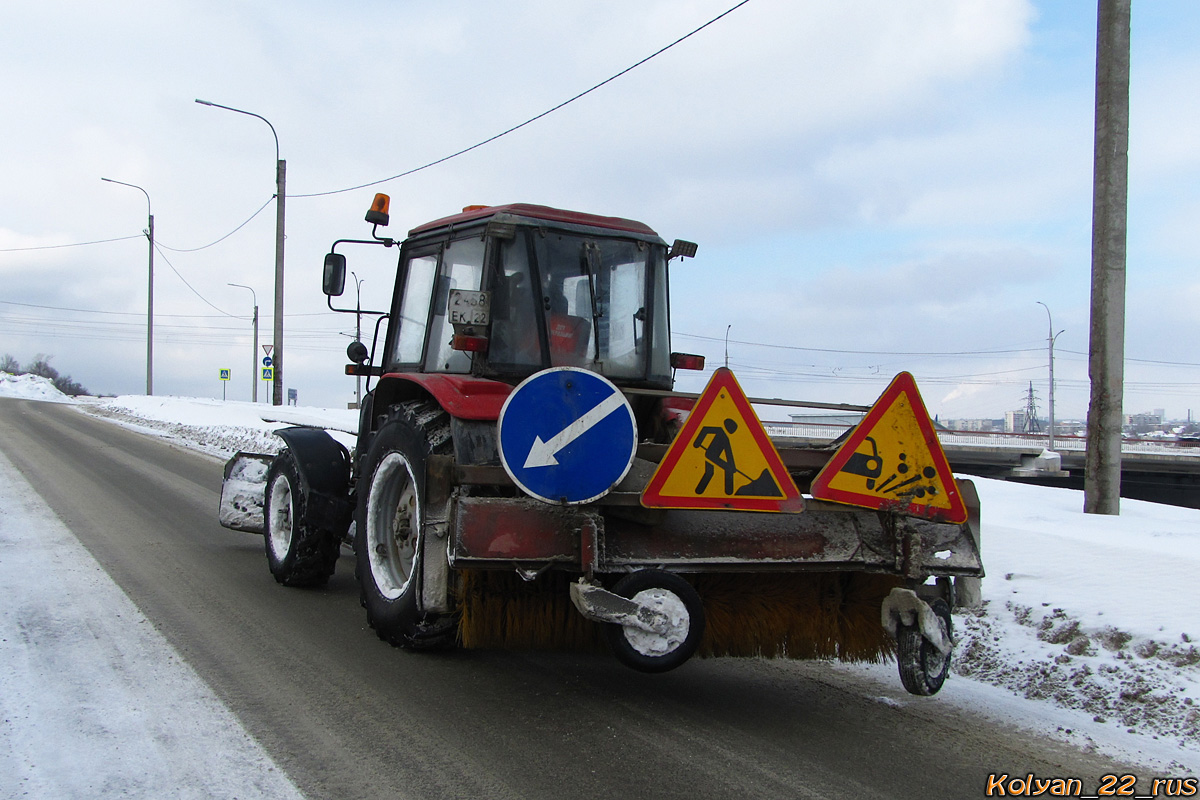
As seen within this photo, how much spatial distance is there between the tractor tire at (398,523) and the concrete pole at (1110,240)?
250 inches

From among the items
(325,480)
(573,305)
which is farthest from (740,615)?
(325,480)

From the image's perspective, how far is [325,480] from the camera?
6.13 m

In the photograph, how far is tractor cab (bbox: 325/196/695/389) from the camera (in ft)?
16.1

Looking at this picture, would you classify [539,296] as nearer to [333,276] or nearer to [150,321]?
[333,276]

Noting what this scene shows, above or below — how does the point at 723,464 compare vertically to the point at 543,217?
below

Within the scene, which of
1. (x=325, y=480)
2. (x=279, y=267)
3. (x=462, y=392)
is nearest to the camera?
(x=462, y=392)

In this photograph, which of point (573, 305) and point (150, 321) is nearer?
point (573, 305)

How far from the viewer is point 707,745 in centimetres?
373

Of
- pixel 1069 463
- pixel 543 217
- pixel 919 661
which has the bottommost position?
pixel 1069 463

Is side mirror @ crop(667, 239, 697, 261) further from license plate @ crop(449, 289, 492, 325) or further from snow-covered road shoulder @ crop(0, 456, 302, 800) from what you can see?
snow-covered road shoulder @ crop(0, 456, 302, 800)

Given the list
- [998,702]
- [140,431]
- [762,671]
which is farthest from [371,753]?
[140,431]

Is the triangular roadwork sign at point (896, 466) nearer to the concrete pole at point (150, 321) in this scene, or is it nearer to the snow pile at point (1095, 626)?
the snow pile at point (1095, 626)

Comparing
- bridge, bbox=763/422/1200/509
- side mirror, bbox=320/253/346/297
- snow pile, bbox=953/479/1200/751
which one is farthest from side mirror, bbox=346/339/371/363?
bridge, bbox=763/422/1200/509

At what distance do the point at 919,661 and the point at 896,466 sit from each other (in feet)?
2.62
